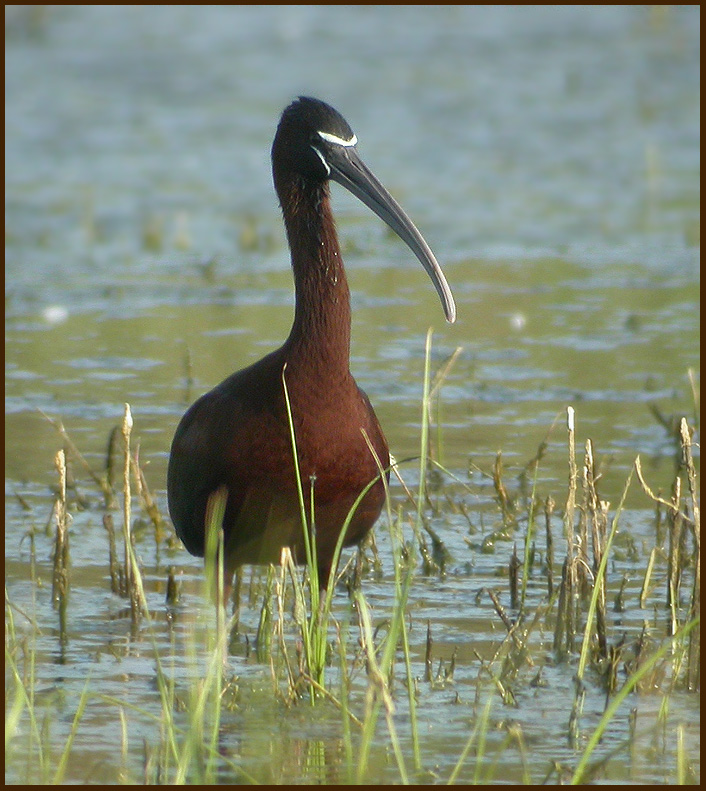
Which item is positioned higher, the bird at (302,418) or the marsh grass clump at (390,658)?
A: the bird at (302,418)

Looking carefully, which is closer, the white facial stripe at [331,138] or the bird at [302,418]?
the bird at [302,418]

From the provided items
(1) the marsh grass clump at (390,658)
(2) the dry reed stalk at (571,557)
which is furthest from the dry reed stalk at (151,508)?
(2) the dry reed stalk at (571,557)

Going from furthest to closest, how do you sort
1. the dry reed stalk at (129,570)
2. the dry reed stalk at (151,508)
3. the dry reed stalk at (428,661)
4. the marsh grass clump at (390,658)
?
the dry reed stalk at (151,508)
the dry reed stalk at (129,570)
the dry reed stalk at (428,661)
the marsh grass clump at (390,658)

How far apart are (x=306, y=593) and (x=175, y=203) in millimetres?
7692

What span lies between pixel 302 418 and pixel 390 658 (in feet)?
3.41

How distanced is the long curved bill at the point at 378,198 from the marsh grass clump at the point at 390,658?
0.51 metres

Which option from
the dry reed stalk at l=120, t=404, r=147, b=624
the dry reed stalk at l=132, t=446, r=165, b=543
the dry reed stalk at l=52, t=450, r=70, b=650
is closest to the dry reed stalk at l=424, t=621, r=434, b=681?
the dry reed stalk at l=120, t=404, r=147, b=624

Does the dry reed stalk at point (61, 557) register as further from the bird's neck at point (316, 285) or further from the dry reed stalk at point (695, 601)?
the dry reed stalk at point (695, 601)

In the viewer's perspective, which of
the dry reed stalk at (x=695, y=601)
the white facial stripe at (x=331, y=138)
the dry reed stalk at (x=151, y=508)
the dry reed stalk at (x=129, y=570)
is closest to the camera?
the dry reed stalk at (x=695, y=601)

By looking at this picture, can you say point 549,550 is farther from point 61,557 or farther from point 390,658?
point 390,658

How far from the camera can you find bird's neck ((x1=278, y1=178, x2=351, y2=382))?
482cm

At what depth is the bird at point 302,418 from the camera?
473cm

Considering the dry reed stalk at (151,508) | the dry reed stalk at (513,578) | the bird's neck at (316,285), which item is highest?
the bird's neck at (316,285)

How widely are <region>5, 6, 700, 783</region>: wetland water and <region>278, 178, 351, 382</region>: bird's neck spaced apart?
94cm
